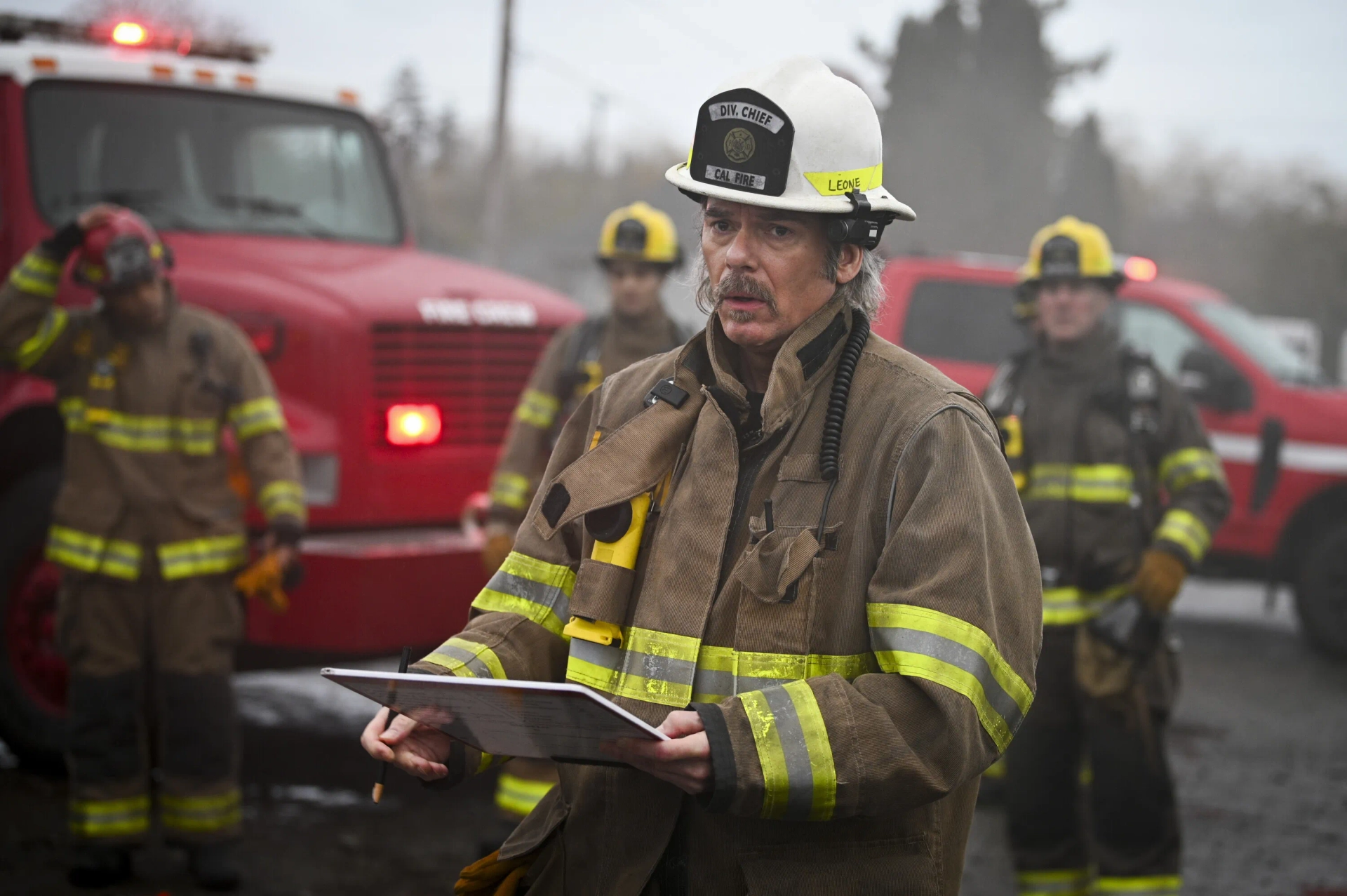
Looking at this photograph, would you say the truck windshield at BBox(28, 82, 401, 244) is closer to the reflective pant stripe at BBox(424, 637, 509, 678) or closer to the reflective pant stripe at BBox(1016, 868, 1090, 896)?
the reflective pant stripe at BBox(1016, 868, 1090, 896)

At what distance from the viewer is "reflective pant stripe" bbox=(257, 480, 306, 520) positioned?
494 centimetres

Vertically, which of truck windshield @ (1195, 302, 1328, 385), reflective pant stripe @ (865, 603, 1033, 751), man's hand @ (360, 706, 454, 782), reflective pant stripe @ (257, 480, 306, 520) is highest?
truck windshield @ (1195, 302, 1328, 385)

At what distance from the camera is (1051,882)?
Answer: 4473 millimetres

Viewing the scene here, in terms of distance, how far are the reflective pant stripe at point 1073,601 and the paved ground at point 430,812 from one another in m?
1.10

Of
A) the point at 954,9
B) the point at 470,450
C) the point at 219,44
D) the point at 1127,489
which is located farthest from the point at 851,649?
the point at 954,9

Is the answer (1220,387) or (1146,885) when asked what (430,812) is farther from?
(1220,387)

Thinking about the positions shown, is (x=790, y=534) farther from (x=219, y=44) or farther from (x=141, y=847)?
(x=219, y=44)

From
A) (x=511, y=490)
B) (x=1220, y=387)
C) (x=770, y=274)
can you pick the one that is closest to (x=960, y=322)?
(x=1220, y=387)

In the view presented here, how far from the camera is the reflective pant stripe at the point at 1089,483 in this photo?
180 inches

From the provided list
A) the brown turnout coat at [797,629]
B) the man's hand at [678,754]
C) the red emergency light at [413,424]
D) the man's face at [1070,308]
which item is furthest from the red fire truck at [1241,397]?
the man's hand at [678,754]

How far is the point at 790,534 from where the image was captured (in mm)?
2121

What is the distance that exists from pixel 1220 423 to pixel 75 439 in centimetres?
661

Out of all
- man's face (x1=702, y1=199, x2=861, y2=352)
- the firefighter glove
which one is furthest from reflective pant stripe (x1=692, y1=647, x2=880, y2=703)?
the firefighter glove

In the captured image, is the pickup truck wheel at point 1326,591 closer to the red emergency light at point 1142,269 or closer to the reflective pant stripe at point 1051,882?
the red emergency light at point 1142,269
